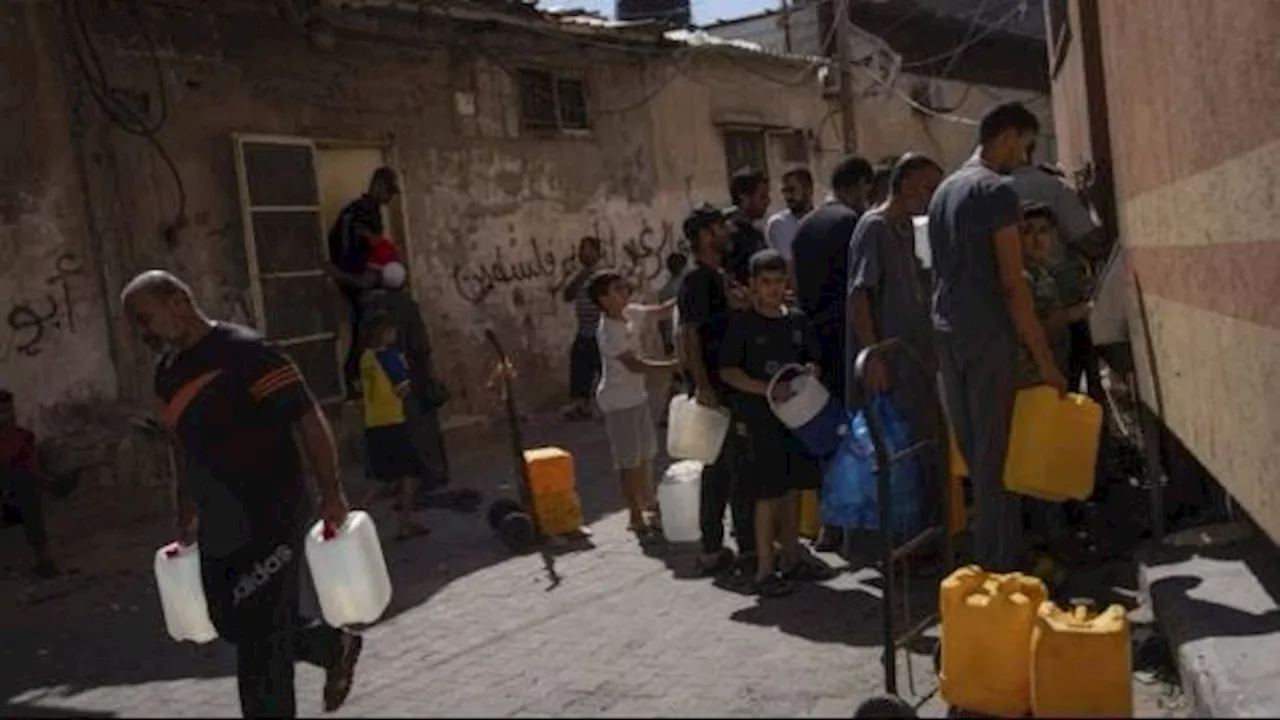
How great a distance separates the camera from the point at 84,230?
9.52 metres

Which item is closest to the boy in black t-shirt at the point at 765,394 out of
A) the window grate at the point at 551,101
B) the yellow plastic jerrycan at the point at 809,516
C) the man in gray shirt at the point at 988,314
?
the yellow plastic jerrycan at the point at 809,516

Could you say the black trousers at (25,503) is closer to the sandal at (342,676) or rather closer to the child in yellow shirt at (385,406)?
the child in yellow shirt at (385,406)

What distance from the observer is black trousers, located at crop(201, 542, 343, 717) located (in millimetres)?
4094

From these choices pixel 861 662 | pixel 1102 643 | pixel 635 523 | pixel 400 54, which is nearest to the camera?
pixel 1102 643

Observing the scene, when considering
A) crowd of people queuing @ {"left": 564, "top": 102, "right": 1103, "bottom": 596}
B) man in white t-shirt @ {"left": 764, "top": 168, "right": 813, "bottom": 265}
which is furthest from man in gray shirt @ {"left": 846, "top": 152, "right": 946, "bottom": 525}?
man in white t-shirt @ {"left": 764, "top": 168, "right": 813, "bottom": 265}

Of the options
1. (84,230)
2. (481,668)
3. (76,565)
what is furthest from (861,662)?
(84,230)

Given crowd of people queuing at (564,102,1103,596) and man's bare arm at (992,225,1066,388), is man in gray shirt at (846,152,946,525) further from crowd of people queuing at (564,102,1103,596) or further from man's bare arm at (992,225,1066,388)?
man's bare arm at (992,225,1066,388)

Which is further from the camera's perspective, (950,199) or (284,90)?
(284,90)

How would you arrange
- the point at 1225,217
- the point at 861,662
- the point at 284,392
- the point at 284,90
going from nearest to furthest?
the point at 284,392 → the point at 1225,217 → the point at 861,662 → the point at 284,90

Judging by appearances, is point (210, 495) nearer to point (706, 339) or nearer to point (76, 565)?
point (706, 339)

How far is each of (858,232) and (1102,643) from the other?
9.97 feet

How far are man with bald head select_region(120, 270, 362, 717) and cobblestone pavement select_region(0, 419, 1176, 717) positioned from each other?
0.66 feet

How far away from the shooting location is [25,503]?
27.1 feet

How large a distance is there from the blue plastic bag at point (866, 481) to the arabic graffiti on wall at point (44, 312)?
540 centimetres
